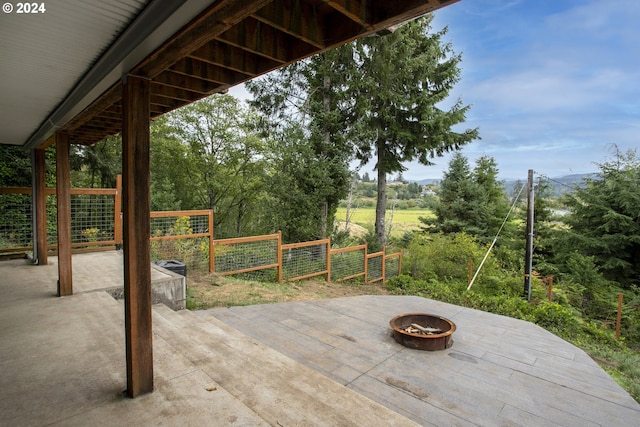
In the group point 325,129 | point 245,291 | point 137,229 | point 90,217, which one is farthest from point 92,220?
point 325,129

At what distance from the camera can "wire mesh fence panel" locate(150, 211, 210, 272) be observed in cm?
582

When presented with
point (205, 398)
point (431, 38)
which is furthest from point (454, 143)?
point (205, 398)

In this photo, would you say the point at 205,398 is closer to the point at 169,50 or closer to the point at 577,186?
the point at 169,50

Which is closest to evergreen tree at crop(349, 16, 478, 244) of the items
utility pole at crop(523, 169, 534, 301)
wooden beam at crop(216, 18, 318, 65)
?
utility pole at crop(523, 169, 534, 301)

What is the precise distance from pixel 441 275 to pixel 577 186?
661 cm

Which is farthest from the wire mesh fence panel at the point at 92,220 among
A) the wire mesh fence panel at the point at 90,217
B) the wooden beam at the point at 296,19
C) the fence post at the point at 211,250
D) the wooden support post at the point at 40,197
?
the wooden beam at the point at 296,19

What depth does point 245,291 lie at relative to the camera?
5734 mm

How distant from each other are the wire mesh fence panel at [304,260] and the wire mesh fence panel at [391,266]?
2.71m

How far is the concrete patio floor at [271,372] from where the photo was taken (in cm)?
187

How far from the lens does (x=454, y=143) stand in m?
12.1

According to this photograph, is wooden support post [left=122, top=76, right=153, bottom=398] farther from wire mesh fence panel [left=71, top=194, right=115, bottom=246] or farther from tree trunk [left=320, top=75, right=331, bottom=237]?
tree trunk [left=320, top=75, right=331, bottom=237]

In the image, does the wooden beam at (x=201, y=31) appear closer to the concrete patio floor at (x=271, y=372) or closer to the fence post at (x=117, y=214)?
the concrete patio floor at (x=271, y=372)

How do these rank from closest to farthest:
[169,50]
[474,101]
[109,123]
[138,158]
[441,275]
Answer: [169,50], [138,158], [109,123], [441,275], [474,101]

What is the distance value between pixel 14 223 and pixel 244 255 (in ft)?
13.3
